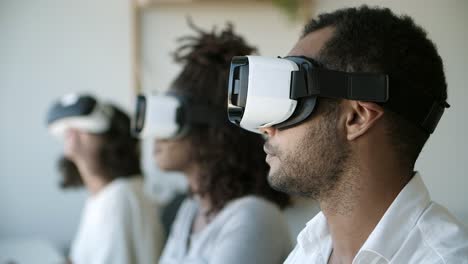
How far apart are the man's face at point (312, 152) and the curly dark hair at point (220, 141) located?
0.55 m

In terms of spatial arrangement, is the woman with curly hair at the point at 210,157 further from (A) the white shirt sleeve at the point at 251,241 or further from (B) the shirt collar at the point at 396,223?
(B) the shirt collar at the point at 396,223

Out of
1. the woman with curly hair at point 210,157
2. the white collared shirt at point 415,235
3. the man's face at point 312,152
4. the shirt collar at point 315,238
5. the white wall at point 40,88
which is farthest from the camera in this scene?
the white wall at point 40,88

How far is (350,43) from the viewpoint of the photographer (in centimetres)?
81

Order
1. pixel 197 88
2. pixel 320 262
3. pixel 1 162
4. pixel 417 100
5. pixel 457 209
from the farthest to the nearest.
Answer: pixel 1 162 < pixel 197 88 < pixel 457 209 < pixel 320 262 < pixel 417 100

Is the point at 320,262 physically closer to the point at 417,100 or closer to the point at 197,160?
the point at 417,100

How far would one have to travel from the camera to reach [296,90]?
821 millimetres

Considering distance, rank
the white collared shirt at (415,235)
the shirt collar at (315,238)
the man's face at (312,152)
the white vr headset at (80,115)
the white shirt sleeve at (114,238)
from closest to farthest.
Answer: the white collared shirt at (415,235) < the man's face at (312,152) < the shirt collar at (315,238) < the white shirt sleeve at (114,238) < the white vr headset at (80,115)

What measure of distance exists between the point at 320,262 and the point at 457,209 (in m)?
0.49

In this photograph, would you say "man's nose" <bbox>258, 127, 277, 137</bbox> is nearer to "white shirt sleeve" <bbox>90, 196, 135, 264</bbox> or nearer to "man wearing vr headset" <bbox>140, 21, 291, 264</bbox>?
"man wearing vr headset" <bbox>140, 21, 291, 264</bbox>

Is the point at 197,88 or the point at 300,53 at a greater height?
the point at 300,53

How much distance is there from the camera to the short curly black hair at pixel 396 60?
0.79 metres

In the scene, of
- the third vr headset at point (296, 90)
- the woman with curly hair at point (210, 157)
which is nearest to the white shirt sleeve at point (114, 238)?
the woman with curly hair at point (210, 157)

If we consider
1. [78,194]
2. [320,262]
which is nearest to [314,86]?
[320,262]

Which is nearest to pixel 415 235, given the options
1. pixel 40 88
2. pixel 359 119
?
pixel 359 119
